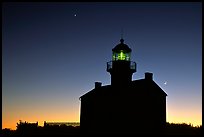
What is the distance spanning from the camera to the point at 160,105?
32.6m

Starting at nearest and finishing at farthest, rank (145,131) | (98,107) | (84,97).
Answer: (145,131)
(98,107)
(84,97)

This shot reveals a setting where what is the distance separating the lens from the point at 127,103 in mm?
31828

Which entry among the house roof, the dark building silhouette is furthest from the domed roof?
the house roof

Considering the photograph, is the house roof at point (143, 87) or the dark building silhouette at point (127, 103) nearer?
the dark building silhouette at point (127, 103)

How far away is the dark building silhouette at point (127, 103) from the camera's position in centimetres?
3155

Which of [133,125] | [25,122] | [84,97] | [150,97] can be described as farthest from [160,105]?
[25,122]

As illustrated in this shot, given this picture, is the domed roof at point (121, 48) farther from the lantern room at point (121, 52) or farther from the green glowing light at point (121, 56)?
the green glowing light at point (121, 56)

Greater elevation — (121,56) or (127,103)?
(121,56)

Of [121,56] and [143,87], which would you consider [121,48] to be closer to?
[121,56]

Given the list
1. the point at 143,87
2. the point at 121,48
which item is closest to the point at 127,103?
the point at 143,87

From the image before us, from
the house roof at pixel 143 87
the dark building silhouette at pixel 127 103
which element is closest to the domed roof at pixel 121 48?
the dark building silhouette at pixel 127 103

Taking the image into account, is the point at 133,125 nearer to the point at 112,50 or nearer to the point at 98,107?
the point at 98,107

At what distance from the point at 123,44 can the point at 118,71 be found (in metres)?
2.70

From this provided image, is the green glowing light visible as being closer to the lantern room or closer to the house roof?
the lantern room
